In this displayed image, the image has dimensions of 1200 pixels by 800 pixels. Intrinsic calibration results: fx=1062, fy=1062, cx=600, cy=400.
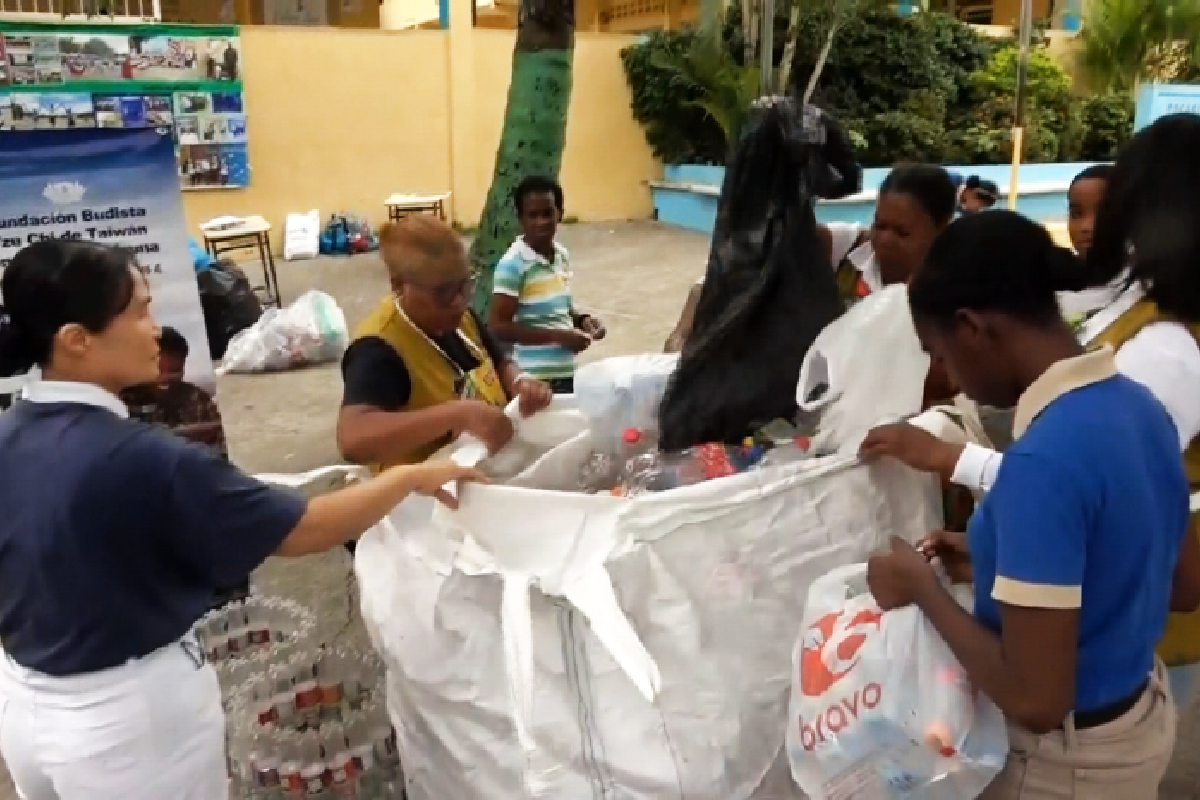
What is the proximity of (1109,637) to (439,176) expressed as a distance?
446 inches

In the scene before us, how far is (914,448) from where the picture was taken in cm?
172

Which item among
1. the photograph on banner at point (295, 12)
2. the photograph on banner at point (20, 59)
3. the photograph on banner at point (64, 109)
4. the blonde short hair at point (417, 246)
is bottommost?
the blonde short hair at point (417, 246)

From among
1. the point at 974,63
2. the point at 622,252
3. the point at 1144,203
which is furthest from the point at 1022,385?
the point at 974,63

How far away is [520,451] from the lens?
7.27 feet

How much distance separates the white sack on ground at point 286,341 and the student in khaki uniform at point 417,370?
4406 millimetres

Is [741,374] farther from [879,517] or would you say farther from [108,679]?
[108,679]

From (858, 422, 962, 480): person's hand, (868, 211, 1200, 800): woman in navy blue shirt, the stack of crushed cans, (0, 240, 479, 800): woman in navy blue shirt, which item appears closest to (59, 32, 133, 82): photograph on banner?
the stack of crushed cans

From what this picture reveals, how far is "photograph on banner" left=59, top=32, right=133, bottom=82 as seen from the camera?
9.52m

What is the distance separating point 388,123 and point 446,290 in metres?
9.99

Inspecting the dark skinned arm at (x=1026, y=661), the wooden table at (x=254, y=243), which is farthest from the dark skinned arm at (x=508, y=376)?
the wooden table at (x=254, y=243)

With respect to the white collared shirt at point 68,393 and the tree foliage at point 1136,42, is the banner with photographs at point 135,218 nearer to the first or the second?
the white collared shirt at point 68,393

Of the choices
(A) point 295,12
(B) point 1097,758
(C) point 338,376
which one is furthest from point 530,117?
(A) point 295,12

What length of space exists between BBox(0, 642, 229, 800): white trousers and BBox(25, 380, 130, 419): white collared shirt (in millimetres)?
371

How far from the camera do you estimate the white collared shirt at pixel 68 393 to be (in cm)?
146
